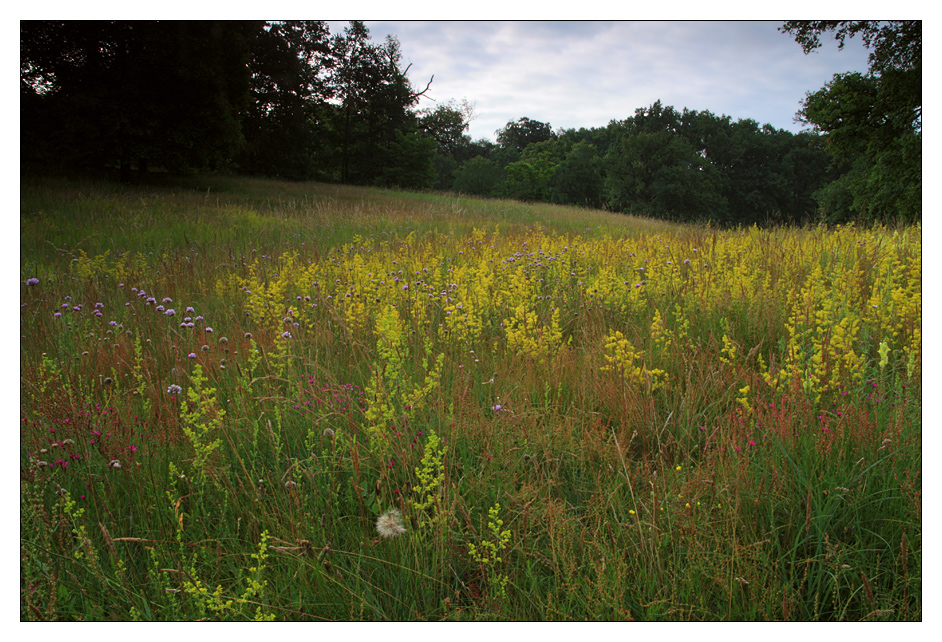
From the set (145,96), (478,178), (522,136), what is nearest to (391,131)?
(478,178)

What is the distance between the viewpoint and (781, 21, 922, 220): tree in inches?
84.3

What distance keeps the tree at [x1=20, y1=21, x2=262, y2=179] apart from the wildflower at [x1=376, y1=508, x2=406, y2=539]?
530 centimetres

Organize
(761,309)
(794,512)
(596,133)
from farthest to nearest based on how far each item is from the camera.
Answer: (596,133) → (761,309) → (794,512)

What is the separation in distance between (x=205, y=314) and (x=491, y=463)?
2938 mm

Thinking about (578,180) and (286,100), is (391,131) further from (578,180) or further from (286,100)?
(578,180)

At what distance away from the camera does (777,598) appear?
114cm

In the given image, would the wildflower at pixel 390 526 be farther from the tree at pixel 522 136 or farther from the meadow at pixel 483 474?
the tree at pixel 522 136

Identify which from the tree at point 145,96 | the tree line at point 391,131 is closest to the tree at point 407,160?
the tree line at point 391,131

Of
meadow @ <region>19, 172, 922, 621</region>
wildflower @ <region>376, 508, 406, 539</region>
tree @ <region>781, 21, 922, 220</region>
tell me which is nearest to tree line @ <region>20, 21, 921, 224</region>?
tree @ <region>781, 21, 922, 220</region>

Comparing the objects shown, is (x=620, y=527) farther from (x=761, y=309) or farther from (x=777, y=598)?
(x=761, y=309)

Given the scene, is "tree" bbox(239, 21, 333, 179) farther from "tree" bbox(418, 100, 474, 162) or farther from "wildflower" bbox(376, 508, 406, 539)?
"wildflower" bbox(376, 508, 406, 539)

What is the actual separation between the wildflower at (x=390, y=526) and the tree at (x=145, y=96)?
5.30 metres

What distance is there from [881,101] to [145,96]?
1403 centimetres
